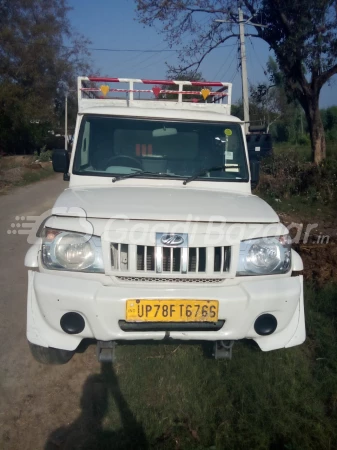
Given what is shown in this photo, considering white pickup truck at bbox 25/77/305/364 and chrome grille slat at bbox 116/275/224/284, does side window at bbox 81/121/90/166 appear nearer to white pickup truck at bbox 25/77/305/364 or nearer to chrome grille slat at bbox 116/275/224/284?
white pickup truck at bbox 25/77/305/364

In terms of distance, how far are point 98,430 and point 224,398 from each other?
93 centimetres

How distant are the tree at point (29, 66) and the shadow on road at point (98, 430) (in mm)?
23694

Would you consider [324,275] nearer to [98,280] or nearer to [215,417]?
[215,417]

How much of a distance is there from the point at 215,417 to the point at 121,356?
106 centimetres

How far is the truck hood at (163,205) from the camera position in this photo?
318 cm

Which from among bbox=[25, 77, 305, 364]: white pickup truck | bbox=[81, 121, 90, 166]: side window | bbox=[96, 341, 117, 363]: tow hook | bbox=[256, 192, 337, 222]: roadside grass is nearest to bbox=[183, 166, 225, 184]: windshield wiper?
bbox=[25, 77, 305, 364]: white pickup truck

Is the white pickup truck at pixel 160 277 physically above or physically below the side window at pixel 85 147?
below

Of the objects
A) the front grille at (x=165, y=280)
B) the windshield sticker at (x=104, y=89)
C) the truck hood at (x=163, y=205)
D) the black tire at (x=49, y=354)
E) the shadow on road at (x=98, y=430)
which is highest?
the windshield sticker at (x=104, y=89)

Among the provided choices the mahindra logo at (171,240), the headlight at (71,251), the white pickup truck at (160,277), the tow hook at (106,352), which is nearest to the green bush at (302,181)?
the white pickup truck at (160,277)

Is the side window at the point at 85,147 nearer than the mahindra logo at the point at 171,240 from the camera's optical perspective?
No

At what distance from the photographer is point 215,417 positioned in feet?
10.3

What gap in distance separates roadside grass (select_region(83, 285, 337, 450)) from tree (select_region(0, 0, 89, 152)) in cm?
2359

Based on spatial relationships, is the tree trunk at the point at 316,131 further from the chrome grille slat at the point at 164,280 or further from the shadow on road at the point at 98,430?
the shadow on road at the point at 98,430

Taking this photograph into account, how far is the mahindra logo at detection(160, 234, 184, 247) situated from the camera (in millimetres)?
3047
